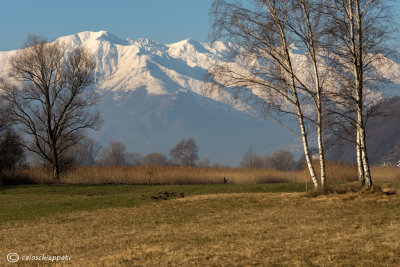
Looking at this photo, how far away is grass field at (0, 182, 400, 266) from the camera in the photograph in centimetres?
1116

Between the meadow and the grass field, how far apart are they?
2cm

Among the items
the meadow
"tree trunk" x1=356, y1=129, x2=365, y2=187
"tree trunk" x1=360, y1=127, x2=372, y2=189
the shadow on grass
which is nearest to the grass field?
the meadow

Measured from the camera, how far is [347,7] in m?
22.4

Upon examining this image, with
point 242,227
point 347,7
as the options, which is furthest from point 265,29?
point 242,227

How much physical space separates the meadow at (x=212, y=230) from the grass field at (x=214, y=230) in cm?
2

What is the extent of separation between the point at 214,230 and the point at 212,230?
0.06 metres

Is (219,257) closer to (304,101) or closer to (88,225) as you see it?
(88,225)

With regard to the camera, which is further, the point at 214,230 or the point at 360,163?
the point at 360,163

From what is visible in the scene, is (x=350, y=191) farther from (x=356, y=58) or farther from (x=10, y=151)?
(x=10, y=151)

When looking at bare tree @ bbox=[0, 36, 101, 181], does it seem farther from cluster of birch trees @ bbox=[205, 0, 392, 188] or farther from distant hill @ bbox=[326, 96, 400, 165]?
distant hill @ bbox=[326, 96, 400, 165]

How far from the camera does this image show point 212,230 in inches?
618

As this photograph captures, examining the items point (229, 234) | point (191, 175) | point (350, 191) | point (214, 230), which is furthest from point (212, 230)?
point (191, 175)

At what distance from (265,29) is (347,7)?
3.70 meters

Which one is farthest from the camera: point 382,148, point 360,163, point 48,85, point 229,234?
point 382,148
